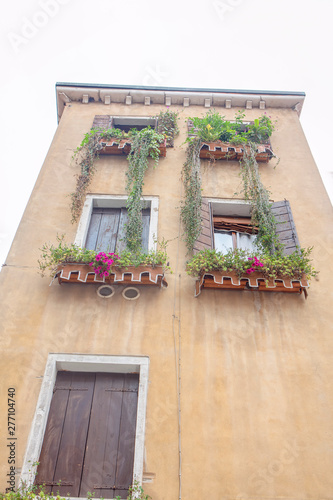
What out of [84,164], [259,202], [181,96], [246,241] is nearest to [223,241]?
[246,241]

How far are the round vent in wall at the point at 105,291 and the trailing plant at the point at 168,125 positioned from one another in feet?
11.9

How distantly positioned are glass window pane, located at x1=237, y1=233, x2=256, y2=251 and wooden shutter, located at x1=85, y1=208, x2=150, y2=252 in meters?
1.62

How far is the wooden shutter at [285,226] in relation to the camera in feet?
19.2

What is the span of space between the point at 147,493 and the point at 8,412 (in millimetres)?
1811

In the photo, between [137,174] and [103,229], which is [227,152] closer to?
[137,174]

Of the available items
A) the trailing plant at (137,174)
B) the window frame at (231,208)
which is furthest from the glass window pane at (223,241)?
the trailing plant at (137,174)

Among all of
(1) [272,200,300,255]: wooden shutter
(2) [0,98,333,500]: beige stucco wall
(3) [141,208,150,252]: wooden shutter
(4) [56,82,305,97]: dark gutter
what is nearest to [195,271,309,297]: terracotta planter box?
(2) [0,98,333,500]: beige stucco wall

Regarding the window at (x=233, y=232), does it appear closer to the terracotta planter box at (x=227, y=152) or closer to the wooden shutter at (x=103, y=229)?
the terracotta planter box at (x=227, y=152)

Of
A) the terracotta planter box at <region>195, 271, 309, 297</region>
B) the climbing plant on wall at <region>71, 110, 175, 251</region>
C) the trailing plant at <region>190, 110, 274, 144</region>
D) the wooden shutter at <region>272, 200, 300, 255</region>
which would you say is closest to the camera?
the terracotta planter box at <region>195, 271, 309, 297</region>

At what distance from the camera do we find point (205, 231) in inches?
245

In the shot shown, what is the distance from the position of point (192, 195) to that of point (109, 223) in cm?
154

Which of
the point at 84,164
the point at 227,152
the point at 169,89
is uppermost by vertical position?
the point at 169,89

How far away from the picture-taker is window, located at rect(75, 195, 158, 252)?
244 inches

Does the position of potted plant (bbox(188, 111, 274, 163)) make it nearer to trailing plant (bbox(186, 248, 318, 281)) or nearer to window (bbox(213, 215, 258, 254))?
window (bbox(213, 215, 258, 254))
